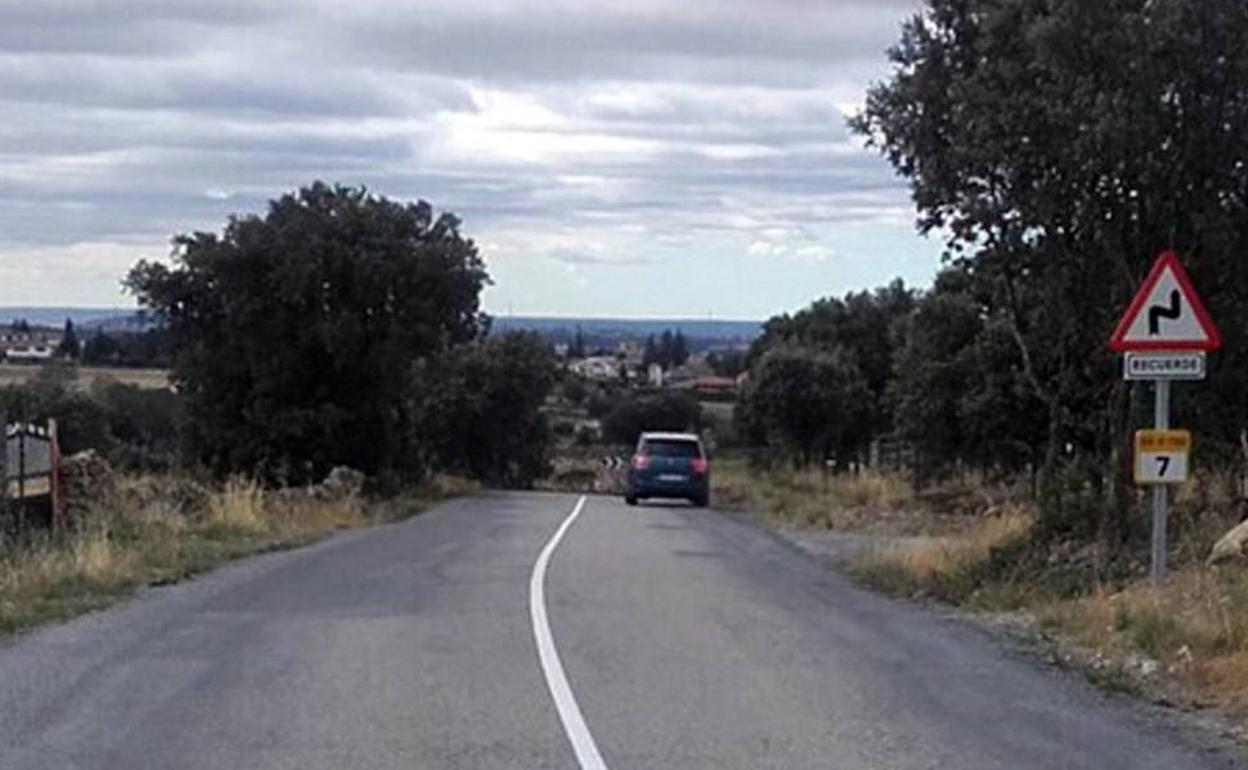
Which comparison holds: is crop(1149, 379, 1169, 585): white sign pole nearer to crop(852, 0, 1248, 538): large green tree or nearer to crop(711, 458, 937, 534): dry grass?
crop(852, 0, 1248, 538): large green tree

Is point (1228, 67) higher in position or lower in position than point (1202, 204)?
higher

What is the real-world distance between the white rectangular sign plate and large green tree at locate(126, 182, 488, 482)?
32947mm

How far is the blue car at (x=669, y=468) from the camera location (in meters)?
45.6

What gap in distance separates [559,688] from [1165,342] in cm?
626

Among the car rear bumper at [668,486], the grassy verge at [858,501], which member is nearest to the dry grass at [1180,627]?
the grassy verge at [858,501]

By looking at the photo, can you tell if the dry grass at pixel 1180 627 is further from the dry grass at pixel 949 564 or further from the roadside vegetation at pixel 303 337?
the roadside vegetation at pixel 303 337

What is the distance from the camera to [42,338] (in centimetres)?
9481

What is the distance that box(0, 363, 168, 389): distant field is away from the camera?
6606 centimetres

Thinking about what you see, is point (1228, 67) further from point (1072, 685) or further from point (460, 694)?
point (460, 694)

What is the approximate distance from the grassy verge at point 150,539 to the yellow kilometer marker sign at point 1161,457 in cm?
864

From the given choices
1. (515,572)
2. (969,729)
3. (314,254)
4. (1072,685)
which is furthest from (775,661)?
(314,254)

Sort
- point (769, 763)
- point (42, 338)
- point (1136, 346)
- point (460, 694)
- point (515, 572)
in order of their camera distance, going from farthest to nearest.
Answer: point (42, 338)
point (515, 572)
point (1136, 346)
point (460, 694)
point (769, 763)

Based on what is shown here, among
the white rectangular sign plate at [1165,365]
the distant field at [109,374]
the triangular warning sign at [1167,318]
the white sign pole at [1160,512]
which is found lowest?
the distant field at [109,374]

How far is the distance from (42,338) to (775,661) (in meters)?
85.1
